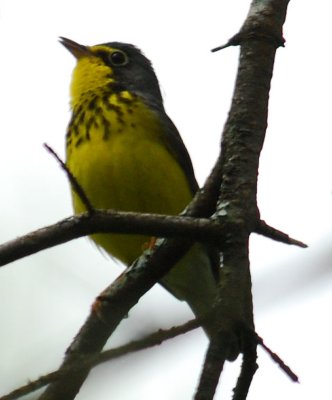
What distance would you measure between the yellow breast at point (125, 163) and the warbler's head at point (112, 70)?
604 mm

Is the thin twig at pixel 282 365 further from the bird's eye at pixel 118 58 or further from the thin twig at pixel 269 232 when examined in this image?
the bird's eye at pixel 118 58

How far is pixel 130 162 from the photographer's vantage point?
6797mm

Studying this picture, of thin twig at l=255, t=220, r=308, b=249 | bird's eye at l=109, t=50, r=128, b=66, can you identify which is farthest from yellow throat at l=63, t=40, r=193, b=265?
thin twig at l=255, t=220, r=308, b=249

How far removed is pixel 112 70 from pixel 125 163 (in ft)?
6.29

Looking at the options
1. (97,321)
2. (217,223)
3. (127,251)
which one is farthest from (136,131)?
(217,223)

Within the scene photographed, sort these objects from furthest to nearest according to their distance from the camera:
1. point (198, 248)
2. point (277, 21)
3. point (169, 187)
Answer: point (198, 248), point (169, 187), point (277, 21)

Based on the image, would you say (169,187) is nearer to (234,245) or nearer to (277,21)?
(277,21)

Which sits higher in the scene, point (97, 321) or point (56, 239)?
point (56, 239)

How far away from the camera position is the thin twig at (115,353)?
284 centimetres

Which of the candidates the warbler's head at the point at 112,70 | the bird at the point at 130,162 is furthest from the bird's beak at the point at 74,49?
the bird at the point at 130,162

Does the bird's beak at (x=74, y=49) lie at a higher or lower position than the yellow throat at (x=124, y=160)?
higher

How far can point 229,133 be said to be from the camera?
4434 millimetres

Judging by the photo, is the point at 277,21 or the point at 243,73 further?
the point at 277,21

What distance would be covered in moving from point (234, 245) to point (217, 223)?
124 millimetres
